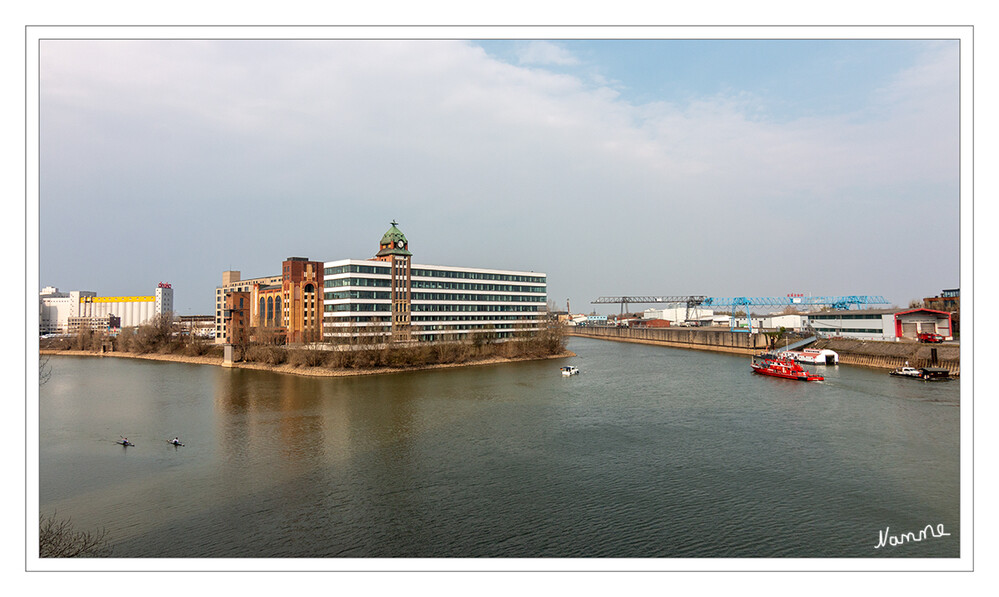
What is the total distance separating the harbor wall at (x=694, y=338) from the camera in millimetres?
64875

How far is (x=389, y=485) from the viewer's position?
52.8 ft

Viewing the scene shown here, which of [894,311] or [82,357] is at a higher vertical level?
[894,311]

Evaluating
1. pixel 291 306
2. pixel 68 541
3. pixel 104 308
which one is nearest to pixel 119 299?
pixel 104 308

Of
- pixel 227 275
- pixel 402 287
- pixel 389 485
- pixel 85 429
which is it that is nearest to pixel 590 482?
pixel 389 485

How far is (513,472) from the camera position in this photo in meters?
17.2

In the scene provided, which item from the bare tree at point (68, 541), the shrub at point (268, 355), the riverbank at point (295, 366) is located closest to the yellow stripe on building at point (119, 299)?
the riverbank at point (295, 366)

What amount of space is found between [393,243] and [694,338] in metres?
47.9

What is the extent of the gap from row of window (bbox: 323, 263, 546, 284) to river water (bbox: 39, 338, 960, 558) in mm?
19647

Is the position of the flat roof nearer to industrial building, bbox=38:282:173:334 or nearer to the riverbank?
the riverbank

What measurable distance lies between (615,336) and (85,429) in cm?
9289

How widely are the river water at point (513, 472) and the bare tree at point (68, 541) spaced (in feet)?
1.25

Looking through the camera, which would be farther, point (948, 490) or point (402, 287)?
point (402, 287)

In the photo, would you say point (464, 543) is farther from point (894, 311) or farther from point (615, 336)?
point (615, 336)

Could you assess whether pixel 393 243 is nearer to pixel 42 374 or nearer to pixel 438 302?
pixel 438 302
